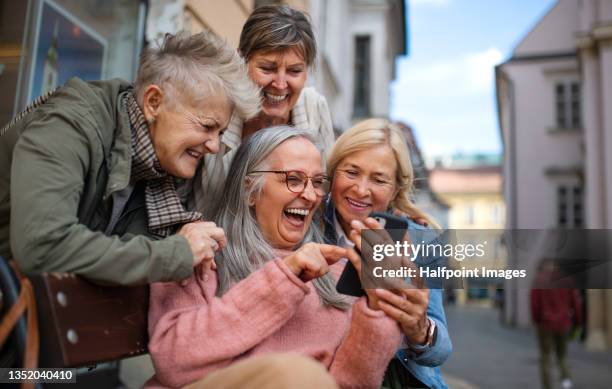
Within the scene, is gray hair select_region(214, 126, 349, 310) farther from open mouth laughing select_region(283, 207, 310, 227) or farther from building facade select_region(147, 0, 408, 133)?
building facade select_region(147, 0, 408, 133)

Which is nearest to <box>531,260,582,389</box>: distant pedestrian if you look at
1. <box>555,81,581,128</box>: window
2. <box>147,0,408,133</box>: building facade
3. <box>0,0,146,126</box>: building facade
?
<box>147,0,408,133</box>: building facade

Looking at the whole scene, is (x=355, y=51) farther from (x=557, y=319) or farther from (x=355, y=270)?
(x=355, y=270)

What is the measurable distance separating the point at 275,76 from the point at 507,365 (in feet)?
28.0

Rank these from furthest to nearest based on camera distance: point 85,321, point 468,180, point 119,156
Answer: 1. point 468,180
2. point 119,156
3. point 85,321

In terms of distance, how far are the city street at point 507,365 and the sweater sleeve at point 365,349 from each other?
18.4 feet

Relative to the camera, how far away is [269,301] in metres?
1.78

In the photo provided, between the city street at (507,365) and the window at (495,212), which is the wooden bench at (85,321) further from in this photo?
the window at (495,212)

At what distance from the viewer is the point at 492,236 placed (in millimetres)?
1853

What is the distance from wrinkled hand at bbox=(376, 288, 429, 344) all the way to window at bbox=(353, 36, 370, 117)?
15.0 m

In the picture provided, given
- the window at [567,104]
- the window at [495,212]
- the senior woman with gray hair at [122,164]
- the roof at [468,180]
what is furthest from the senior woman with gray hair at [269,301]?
the roof at [468,180]

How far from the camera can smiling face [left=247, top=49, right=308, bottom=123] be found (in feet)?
8.88

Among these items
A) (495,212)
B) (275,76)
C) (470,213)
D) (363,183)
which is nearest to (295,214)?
(363,183)

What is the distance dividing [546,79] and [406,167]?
19714 mm

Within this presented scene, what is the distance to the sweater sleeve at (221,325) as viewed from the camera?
5.67ft
